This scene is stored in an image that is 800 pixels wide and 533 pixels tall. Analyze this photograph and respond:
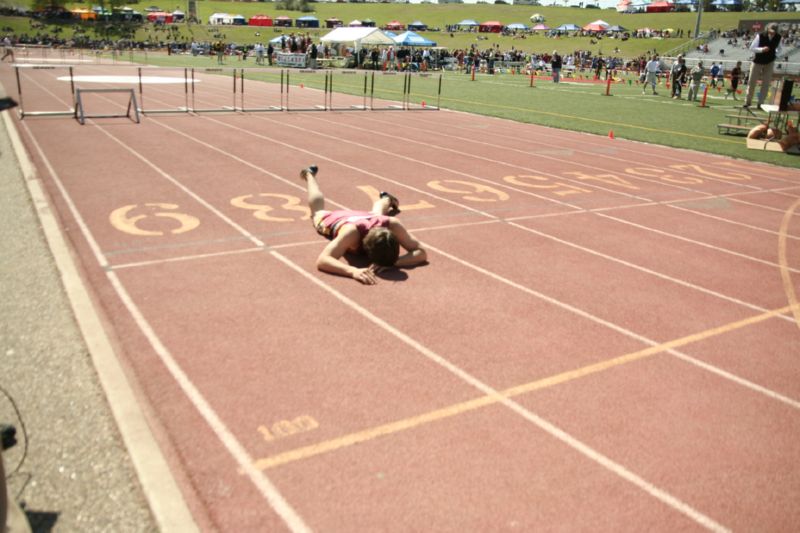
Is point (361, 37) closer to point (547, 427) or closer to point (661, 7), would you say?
point (547, 427)

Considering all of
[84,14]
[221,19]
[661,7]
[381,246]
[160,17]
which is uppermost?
[661,7]

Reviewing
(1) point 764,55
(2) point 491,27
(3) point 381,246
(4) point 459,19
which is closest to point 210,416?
(3) point 381,246

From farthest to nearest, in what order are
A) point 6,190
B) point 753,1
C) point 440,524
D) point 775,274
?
point 753,1
point 6,190
point 775,274
point 440,524

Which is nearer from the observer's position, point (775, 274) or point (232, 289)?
point (232, 289)

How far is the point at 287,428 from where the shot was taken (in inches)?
154

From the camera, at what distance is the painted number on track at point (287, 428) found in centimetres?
384

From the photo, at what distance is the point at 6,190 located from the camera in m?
9.00

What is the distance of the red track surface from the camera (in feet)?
11.4

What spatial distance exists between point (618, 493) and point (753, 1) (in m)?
156

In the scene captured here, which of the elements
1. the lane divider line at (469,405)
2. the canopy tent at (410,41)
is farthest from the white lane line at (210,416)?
the canopy tent at (410,41)

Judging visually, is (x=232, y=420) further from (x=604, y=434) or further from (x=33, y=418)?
(x=604, y=434)

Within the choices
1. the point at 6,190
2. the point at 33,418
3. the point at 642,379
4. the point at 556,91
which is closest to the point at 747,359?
the point at 642,379

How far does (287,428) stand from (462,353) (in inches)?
64.7

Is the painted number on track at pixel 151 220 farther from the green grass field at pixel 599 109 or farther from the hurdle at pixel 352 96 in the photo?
the green grass field at pixel 599 109
